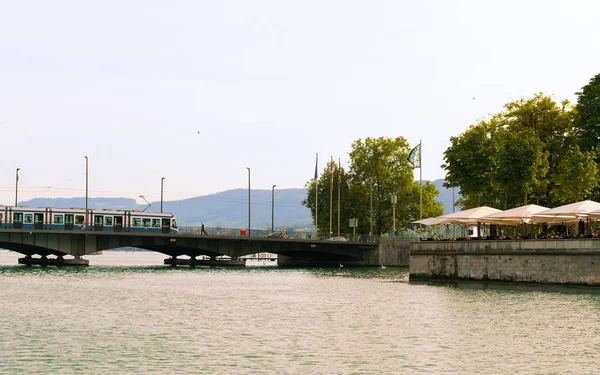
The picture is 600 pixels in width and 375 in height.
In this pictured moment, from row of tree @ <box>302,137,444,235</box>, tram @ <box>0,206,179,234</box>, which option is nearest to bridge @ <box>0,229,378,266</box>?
tram @ <box>0,206,179,234</box>

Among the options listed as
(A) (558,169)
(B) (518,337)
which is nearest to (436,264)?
(A) (558,169)

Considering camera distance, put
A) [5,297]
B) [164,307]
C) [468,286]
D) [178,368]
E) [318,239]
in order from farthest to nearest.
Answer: [318,239] → [468,286] → [5,297] → [164,307] → [178,368]

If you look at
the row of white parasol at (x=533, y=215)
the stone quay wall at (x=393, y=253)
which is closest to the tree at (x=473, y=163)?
the row of white parasol at (x=533, y=215)

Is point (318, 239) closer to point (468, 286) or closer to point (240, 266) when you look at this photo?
point (240, 266)

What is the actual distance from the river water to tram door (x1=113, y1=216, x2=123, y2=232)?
47485 millimetres

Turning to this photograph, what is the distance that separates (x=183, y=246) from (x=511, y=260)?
5414cm

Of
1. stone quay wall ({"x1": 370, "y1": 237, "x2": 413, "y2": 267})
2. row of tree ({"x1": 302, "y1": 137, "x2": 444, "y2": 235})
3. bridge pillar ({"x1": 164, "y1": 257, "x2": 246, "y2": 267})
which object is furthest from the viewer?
row of tree ({"x1": 302, "y1": 137, "x2": 444, "y2": 235})

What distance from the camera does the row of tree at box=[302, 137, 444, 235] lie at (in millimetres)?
125625

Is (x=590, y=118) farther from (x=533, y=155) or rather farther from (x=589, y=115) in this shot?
(x=533, y=155)

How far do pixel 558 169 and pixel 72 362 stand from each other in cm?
5912

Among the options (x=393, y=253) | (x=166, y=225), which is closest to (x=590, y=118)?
(x=393, y=253)

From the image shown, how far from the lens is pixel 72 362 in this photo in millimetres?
27141

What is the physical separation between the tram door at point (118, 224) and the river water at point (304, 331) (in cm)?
4749

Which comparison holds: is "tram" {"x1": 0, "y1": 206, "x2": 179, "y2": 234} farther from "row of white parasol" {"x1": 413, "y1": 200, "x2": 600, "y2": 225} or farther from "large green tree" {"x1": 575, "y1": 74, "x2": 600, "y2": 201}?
"large green tree" {"x1": 575, "y1": 74, "x2": 600, "y2": 201}
